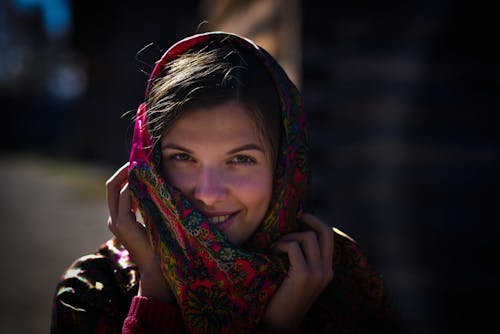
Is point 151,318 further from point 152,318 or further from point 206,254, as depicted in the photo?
point 206,254

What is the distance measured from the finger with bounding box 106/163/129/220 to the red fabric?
1.11 feet

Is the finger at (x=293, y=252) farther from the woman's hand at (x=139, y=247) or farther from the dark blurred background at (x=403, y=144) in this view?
the dark blurred background at (x=403, y=144)

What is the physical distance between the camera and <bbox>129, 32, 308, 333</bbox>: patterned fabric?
1.35m

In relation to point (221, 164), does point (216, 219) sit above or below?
below

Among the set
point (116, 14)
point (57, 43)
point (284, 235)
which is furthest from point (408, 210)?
point (57, 43)

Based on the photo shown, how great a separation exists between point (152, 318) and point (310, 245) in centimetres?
53

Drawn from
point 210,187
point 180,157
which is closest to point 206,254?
point 210,187

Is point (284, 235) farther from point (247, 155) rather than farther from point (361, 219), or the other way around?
point (361, 219)

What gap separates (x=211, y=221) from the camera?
4.61ft

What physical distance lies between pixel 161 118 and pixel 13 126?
25986 millimetres

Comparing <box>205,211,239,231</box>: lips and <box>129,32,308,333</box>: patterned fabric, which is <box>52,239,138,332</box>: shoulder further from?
<box>205,211,239,231</box>: lips

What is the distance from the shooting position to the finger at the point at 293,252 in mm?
1396

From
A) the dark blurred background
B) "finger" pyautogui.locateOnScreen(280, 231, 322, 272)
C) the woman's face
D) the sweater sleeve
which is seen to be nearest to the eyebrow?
the woman's face

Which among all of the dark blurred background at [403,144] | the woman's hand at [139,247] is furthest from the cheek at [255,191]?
the dark blurred background at [403,144]
